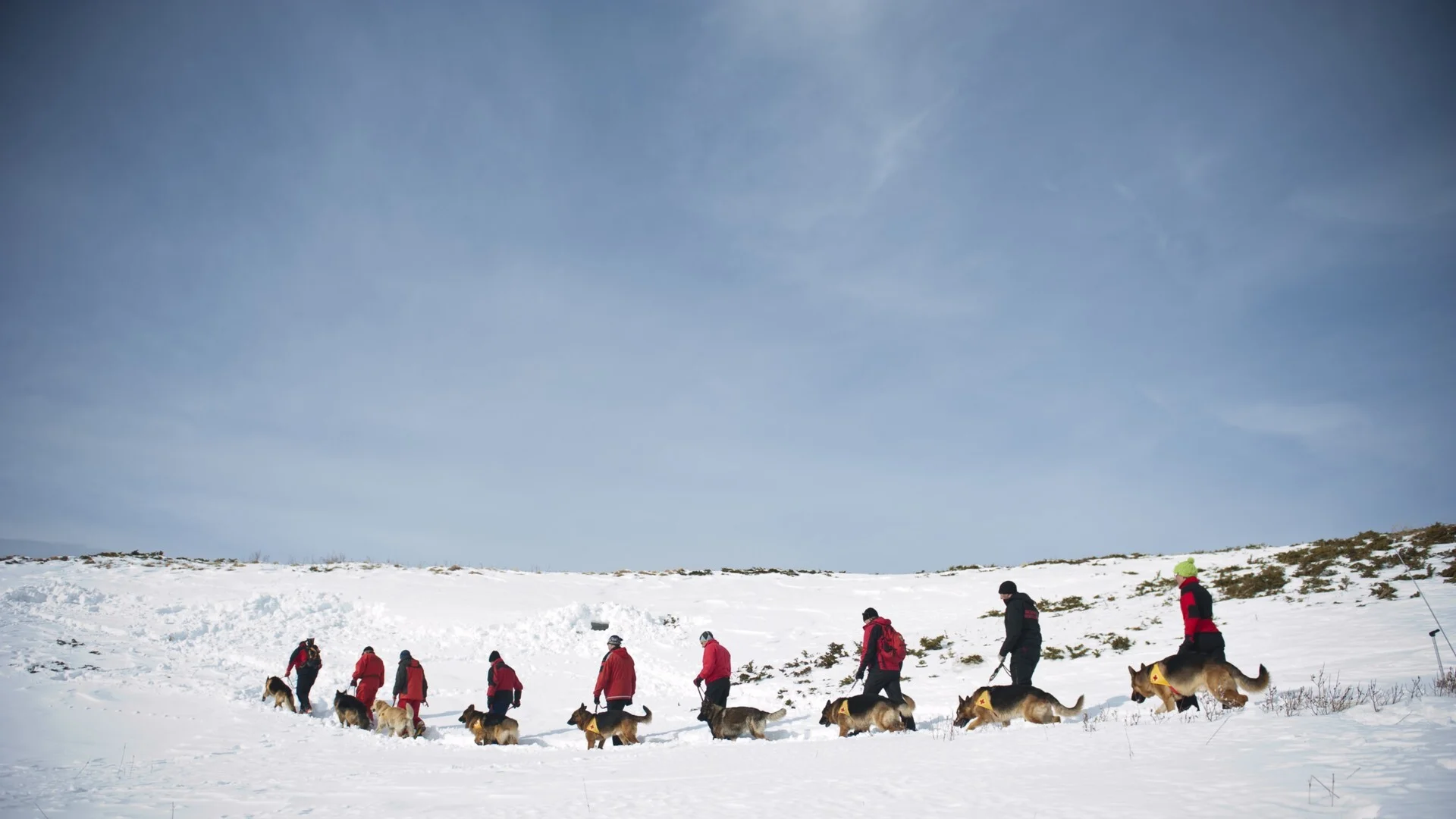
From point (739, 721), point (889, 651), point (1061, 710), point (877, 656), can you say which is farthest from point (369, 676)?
point (1061, 710)

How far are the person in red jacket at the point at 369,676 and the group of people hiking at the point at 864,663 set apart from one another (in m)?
0.01

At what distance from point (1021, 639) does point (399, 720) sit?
37.7 feet

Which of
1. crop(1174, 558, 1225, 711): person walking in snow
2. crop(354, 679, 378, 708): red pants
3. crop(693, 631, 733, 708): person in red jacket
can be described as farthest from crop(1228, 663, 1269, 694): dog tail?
crop(354, 679, 378, 708): red pants

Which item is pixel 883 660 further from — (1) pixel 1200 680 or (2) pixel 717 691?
(1) pixel 1200 680

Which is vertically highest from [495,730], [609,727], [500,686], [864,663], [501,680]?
[864,663]

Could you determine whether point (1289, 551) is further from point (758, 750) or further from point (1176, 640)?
point (758, 750)

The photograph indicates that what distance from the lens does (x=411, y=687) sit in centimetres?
1393

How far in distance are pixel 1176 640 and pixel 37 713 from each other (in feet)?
71.6

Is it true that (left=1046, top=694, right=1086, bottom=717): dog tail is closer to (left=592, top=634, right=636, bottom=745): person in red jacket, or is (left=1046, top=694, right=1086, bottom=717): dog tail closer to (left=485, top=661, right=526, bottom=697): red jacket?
(left=592, top=634, right=636, bottom=745): person in red jacket

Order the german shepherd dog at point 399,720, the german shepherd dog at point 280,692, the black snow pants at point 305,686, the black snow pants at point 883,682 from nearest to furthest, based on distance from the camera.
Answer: the black snow pants at point 883,682 < the german shepherd dog at point 399,720 < the german shepherd dog at point 280,692 < the black snow pants at point 305,686

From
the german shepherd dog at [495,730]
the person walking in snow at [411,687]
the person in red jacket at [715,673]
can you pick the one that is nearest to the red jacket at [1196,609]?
the person in red jacket at [715,673]

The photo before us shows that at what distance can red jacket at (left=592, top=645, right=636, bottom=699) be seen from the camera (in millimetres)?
13078

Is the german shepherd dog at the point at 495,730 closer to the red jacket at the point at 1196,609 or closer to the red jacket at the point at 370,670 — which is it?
the red jacket at the point at 370,670

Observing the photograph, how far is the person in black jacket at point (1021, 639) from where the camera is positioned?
33.8ft
